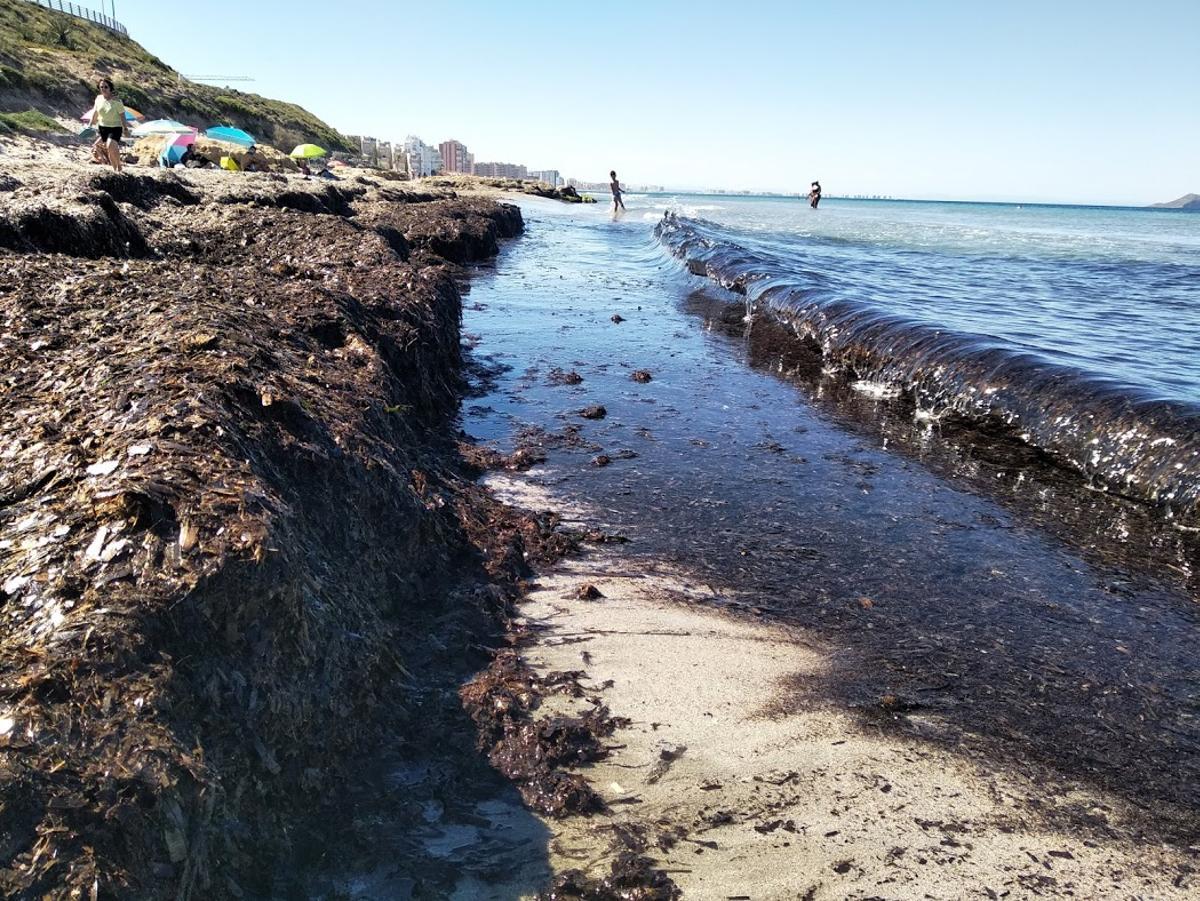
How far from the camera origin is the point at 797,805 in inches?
112

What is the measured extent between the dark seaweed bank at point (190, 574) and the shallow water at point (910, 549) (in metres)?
Result: 1.64

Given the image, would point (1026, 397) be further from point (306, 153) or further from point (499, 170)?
point (499, 170)

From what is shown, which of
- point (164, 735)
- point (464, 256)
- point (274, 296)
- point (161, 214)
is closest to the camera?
point (164, 735)

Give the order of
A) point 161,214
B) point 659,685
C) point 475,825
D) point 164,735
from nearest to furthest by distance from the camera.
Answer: point 164,735 → point 475,825 → point 659,685 → point 161,214

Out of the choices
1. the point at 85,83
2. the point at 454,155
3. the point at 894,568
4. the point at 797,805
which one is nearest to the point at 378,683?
the point at 797,805

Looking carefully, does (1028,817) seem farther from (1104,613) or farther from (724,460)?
(724,460)

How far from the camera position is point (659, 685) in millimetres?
3533

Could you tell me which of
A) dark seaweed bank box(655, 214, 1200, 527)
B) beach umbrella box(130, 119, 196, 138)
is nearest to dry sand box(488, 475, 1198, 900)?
dark seaweed bank box(655, 214, 1200, 527)

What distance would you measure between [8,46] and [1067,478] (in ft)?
156

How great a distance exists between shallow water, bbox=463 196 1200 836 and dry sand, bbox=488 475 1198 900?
0.22m

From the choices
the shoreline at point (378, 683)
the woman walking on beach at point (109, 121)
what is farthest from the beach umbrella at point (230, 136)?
the shoreline at point (378, 683)

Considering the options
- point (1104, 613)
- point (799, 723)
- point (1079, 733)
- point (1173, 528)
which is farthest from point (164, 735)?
point (1173, 528)

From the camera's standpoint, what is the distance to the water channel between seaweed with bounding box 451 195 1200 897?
334 centimetres

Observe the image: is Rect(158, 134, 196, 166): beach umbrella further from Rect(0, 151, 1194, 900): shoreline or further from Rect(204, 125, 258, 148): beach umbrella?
Rect(0, 151, 1194, 900): shoreline
